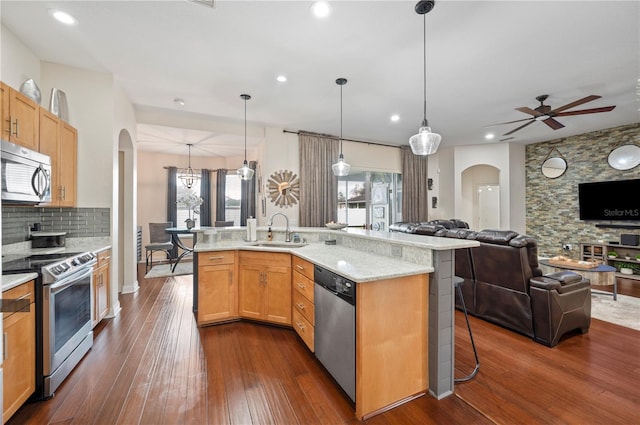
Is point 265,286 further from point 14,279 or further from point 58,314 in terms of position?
point 14,279

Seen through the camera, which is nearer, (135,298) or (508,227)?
(135,298)

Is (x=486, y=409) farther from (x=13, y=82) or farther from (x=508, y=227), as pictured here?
(x=508, y=227)

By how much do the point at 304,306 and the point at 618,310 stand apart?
421 cm

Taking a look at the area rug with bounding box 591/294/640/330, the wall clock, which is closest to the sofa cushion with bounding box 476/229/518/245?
the area rug with bounding box 591/294/640/330

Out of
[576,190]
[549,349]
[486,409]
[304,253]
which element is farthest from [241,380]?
[576,190]

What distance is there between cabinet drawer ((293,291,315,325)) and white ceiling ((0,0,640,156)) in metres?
2.57

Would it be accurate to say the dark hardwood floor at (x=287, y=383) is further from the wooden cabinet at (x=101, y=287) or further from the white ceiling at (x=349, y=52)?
the white ceiling at (x=349, y=52)

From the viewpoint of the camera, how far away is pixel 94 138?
3.57m

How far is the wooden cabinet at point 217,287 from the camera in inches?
132

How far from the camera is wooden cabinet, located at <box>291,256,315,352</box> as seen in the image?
8.86 ft

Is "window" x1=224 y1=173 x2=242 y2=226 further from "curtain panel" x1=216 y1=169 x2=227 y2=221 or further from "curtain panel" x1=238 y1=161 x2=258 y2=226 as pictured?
"curtain panel" x1=238 y1=161 x2=258 y2=226

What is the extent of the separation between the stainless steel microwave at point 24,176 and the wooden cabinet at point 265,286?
1942mm

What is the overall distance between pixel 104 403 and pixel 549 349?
3.87m

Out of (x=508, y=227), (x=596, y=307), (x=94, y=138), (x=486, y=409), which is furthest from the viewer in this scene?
(x=508, y=227)
